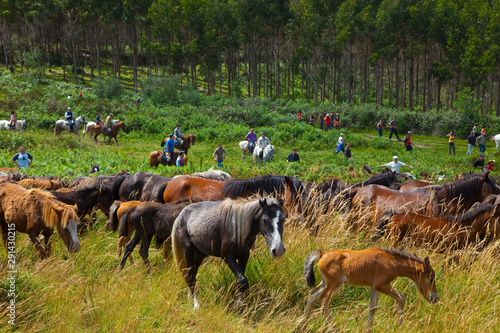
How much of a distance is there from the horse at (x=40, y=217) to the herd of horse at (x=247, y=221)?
0.02 metres

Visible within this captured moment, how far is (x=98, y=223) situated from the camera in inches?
392

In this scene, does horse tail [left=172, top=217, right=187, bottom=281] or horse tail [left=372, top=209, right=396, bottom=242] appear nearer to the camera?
horse tail [left=172, top=217, right=187, bottom=281]

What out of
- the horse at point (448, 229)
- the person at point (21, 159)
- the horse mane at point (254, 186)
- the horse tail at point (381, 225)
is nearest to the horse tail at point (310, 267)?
the horse at point (448, 229)

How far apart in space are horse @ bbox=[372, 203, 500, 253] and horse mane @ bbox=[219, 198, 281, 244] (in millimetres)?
2480

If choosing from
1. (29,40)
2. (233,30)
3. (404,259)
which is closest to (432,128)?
(233,30)

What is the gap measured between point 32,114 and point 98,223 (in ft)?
95.2

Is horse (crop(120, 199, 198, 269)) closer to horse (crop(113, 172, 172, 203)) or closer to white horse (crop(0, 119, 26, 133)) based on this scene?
horse (crop(113, 172, 172, 203))

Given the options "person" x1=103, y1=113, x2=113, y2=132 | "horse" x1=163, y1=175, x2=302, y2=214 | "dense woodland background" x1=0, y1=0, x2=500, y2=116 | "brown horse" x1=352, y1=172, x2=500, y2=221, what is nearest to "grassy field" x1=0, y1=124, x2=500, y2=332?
"horse" x1=163, y1=175, x2=302, y2=214

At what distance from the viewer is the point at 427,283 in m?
5.23

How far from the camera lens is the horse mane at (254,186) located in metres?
9.23

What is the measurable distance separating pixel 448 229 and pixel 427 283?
2.28 m

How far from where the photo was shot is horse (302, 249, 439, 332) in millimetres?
5199

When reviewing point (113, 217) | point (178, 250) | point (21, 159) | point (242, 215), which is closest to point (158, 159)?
point (21, 159)

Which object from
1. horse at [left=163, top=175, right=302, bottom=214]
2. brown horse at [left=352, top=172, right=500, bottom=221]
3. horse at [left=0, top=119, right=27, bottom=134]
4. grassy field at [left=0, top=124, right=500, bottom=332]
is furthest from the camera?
horse at [left=0, top=119, right=27, bottom=134]
